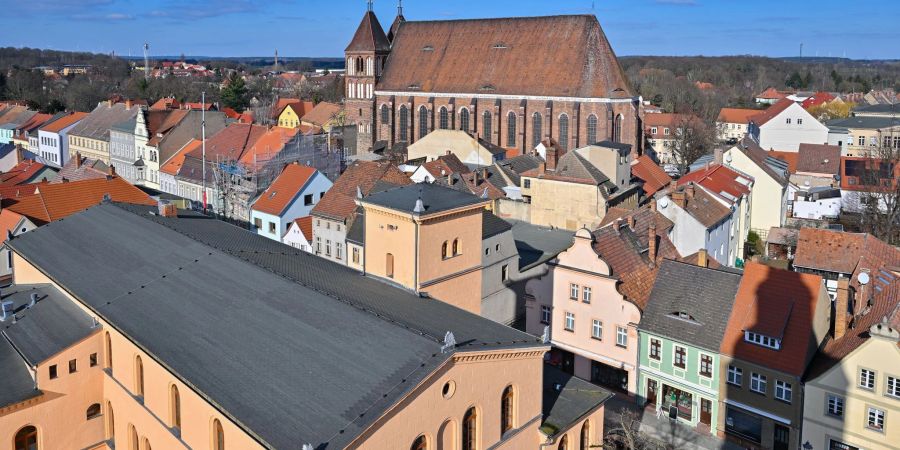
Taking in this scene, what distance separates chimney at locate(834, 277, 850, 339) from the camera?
26969 mm

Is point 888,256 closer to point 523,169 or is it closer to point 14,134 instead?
point 523,169

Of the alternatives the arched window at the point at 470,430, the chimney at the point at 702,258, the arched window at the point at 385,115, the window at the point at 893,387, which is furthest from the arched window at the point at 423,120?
the arched window at the point at 470,430

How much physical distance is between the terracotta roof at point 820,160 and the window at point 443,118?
33505mm

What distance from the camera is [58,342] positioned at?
25.2 m

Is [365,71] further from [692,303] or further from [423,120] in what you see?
[692,303]

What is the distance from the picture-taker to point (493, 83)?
252 ft

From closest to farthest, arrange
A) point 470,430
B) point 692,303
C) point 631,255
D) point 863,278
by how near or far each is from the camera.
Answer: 1. point 470,430
2. point 692,303
3. point 863,278
4. point 631,255

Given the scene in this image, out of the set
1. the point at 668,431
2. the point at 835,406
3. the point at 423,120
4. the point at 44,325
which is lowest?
the point at 668,431

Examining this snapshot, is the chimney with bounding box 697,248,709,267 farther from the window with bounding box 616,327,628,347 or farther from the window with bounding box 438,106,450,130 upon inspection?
the window with bounding box 438,106,450,130

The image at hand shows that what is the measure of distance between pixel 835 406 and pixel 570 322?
10563mm

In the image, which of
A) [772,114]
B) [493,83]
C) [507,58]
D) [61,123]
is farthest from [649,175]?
[61,123]

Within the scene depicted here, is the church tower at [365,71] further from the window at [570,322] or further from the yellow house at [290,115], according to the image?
the window at [570,322]

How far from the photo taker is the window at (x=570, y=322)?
32562 mm

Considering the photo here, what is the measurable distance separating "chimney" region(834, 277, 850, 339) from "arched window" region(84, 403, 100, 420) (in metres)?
25.4
